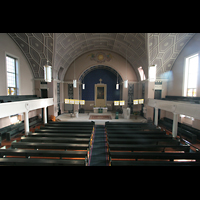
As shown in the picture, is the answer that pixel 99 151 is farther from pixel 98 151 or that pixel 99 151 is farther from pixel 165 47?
pixel 165 47

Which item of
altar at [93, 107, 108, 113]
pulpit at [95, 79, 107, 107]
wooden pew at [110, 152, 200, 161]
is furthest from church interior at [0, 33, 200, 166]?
pulpit at [95, 79, 107, 107]

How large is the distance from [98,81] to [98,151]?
12655mm

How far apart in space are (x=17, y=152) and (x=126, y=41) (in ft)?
44.3

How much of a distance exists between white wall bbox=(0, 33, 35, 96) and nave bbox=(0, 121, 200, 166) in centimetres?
493

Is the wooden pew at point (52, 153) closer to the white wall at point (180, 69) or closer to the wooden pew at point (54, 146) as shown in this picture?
the wooden pew at point (54, 146)

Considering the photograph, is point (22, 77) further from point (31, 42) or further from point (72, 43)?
point (72, 43)

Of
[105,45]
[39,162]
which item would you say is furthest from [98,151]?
[105,45]

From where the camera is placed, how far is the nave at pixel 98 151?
4.24 metres

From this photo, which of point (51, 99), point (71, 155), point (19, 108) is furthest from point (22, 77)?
point (71, 155)

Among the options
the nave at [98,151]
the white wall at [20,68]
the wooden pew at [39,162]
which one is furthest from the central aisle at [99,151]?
the white wall at [20,68]

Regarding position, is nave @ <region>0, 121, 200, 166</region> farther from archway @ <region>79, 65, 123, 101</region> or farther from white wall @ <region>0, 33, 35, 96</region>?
archway @ <region>79, 65, 123, 101</region>

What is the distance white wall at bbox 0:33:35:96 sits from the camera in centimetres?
904

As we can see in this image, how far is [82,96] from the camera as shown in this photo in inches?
698

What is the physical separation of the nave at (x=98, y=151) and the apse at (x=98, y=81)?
928 centimetres
